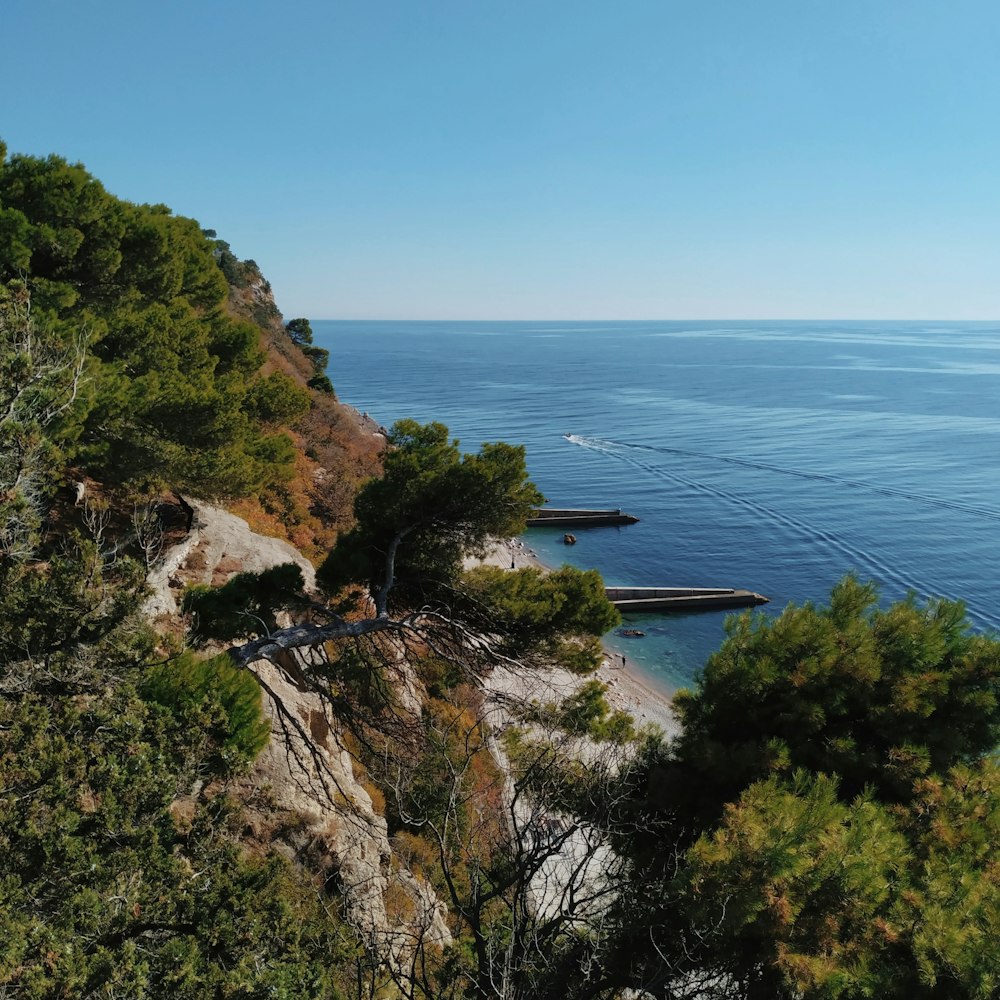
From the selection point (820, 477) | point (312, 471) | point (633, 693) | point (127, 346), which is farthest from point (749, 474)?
point (127, 346)

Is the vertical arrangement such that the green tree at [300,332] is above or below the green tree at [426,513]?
above

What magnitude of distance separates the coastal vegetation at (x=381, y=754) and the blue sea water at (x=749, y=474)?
18986mm

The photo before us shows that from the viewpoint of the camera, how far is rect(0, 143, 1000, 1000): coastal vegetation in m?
6.08

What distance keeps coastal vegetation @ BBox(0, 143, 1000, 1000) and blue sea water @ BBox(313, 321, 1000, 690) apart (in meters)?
19.0

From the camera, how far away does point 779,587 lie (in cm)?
3584

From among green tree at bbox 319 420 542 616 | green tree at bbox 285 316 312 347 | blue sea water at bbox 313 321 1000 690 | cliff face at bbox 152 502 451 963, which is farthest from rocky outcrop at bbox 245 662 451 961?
green tree at bbox 285 316 312 347

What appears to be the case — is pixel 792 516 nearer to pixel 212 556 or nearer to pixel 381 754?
pixel 381 754

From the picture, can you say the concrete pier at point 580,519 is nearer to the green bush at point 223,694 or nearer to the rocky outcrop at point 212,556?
the rocky outcrop at point 212,556

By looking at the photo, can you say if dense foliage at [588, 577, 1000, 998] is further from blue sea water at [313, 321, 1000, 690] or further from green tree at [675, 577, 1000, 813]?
blue sea water at [313, 321, 1000, 690]

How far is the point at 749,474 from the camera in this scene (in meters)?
55.8

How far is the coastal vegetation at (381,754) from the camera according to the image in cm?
608

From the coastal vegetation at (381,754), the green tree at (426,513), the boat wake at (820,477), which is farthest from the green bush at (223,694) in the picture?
the boat wake at (820,477)

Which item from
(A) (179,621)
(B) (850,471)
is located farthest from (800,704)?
(B) (850,471)

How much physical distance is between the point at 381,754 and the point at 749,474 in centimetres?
4984
